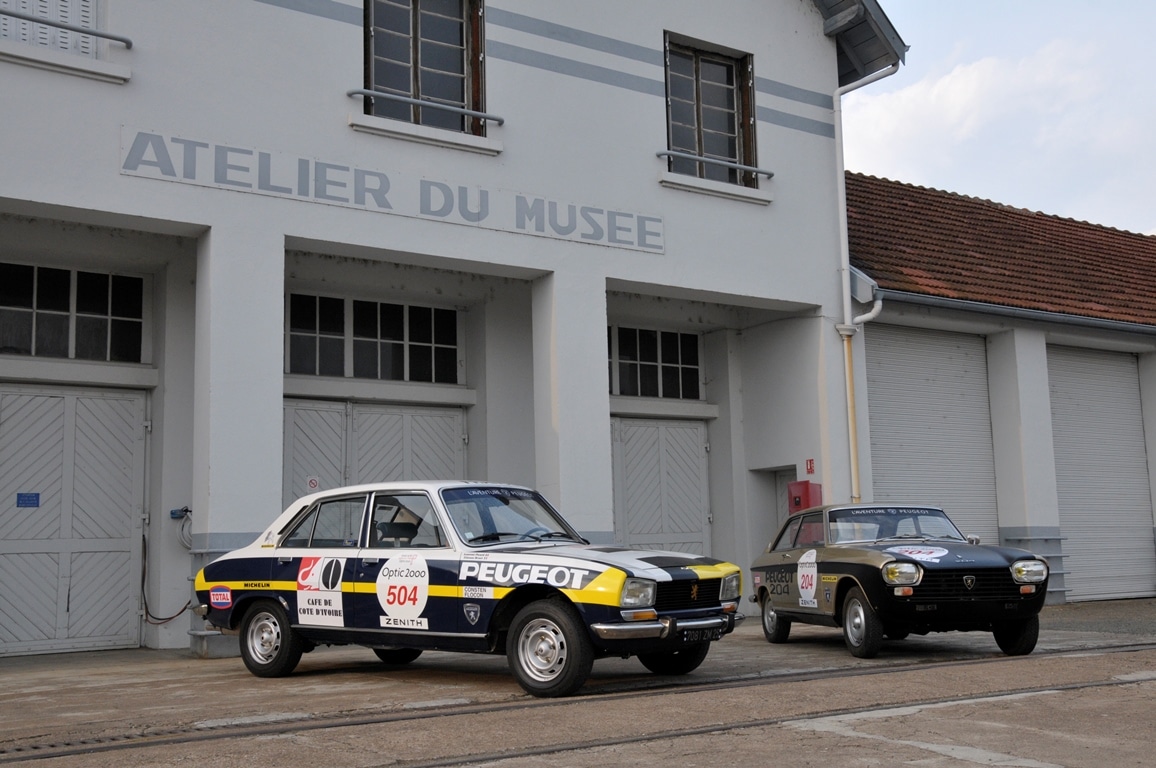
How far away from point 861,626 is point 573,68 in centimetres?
775

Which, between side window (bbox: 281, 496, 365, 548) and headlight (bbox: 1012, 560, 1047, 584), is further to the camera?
headlight (bbox: 1012, 560, 1047, 584)

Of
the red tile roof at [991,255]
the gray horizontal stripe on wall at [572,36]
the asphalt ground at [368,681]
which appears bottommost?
the asphalt ground at [368,681]

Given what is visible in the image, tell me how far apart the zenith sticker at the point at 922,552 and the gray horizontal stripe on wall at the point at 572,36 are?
24.8 ft

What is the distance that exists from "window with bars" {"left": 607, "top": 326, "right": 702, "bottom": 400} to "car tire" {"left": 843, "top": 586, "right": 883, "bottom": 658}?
674cm

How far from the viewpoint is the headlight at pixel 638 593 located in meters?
8.55

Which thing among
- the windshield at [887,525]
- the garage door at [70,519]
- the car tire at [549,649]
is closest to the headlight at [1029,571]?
the windshield at [887,525]

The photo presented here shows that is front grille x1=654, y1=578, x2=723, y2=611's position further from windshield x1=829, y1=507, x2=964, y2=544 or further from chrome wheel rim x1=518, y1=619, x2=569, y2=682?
windshield x1=829, y1=507, x2=964, y2=544

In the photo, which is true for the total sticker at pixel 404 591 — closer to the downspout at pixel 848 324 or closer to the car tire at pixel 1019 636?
the car tire at pixel 1019 636

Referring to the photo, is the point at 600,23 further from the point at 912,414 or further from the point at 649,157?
the point at 912,414

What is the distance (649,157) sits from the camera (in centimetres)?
1580

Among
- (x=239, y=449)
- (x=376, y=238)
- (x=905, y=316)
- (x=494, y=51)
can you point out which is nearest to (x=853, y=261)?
(x=905, y=316)

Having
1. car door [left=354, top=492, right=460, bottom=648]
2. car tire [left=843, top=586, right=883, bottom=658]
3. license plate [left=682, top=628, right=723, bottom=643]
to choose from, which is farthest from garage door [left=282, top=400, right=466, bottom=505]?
license plate [left=682, top=628, right=723, bottom=643]

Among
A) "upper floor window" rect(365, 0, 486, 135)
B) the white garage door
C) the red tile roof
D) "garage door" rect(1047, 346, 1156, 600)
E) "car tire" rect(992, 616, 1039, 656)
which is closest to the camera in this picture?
"car tire" rect(992, 616, 1039, 656)

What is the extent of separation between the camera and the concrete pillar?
48.0ft
